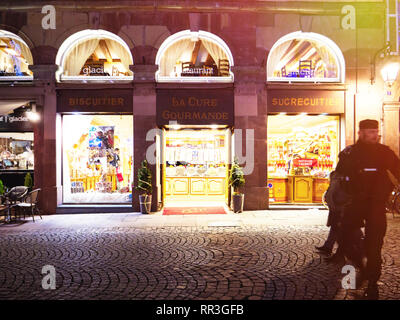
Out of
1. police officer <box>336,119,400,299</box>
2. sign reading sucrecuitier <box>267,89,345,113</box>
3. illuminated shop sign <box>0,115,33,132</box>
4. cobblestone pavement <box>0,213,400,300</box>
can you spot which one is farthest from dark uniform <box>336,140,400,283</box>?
illuminated shop sign <box>0,115,33,132</box>

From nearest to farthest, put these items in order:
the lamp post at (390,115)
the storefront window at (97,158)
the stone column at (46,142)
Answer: the stone column at (46,142) → the lamp post at (390,115) → the storefront window at (97,158)

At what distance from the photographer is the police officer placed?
402 centimetres

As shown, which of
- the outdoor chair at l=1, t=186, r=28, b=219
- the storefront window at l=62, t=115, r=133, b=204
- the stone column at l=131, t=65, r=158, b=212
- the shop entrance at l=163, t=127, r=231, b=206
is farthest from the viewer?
the shop entrance at l=163, t=127, r=231, b=206

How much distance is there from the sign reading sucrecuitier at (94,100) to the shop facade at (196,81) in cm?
4

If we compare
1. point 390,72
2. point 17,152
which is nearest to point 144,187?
point 17,152

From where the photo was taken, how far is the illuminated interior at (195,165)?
1318cm

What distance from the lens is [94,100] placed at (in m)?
11.0

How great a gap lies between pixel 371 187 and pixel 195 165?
391 inches

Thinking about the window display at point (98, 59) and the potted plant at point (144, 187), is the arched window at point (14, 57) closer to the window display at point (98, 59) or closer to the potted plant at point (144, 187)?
the window display at point (98, 59)

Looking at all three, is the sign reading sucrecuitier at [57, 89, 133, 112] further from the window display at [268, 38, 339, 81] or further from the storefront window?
the window display at [268, 38, 339, 81]

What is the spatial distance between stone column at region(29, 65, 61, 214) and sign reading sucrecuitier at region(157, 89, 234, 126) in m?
3.78

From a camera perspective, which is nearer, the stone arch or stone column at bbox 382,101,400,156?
the stone arch

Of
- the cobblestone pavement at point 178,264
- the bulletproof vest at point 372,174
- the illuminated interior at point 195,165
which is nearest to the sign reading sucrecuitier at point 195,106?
the illuminated interior at point 195,165
